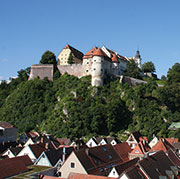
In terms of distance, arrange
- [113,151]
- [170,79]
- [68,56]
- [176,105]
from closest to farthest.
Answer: [113,151]
[176,105]
[170,79]
[68,56]

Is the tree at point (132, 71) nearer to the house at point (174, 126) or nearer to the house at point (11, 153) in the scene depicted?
the house at point (174, 126)

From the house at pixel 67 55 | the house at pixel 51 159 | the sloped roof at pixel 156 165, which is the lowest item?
the sloped roof at pixel 156 165

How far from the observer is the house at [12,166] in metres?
29.1

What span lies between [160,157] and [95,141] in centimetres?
2452

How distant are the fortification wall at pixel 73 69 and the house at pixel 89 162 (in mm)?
43689

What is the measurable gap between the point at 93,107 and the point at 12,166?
114 feet

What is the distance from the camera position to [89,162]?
29797 millimetres

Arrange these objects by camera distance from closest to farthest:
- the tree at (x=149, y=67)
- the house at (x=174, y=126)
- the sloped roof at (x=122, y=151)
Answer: the sloped roof at (x=122, y=151) → the house at (x=174, y=126) → the tree at (x=149, y=67)

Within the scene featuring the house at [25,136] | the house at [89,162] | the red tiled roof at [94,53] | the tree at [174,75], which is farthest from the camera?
the red tiled roof at [94,53]

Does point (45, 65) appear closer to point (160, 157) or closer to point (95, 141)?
point (95, 141)

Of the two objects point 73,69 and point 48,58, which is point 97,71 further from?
point 48,58

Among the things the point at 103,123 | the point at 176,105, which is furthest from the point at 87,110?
the point at 176,105

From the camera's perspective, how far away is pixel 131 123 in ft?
205

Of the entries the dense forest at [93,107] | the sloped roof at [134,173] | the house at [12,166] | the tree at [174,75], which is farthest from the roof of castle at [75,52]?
the sloped roof at [134,173]
